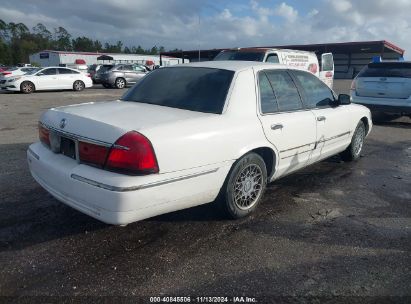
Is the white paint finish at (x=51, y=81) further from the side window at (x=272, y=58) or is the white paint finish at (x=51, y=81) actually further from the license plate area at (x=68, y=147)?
the license plate area at (x=68, y=147)

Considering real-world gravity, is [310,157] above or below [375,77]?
below

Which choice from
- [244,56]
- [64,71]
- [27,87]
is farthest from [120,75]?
[244,56]

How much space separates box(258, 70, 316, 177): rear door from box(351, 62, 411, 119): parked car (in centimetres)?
584

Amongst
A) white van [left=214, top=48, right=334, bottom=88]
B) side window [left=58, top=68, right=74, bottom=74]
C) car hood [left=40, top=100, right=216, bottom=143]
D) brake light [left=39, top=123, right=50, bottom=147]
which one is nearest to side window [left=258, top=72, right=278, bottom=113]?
car hood [left=40, top=100, right=216, bottom=143]

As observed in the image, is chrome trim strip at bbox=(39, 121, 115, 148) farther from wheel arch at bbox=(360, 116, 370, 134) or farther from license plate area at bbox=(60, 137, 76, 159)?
wheel arch at bbox=(360, 116, 370, 134)

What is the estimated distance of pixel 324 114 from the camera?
15.8ft

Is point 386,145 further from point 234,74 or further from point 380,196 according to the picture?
point 234,74

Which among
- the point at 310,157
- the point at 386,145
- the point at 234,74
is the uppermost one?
the point at 234,74

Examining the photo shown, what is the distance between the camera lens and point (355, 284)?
9.13 feet

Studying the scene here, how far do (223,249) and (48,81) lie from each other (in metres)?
18.7

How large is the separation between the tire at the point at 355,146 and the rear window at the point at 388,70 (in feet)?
13.2

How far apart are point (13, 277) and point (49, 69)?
18874mm

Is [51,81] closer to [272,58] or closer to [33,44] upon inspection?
[272,58]

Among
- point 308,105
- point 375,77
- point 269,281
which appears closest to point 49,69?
point 375,77
